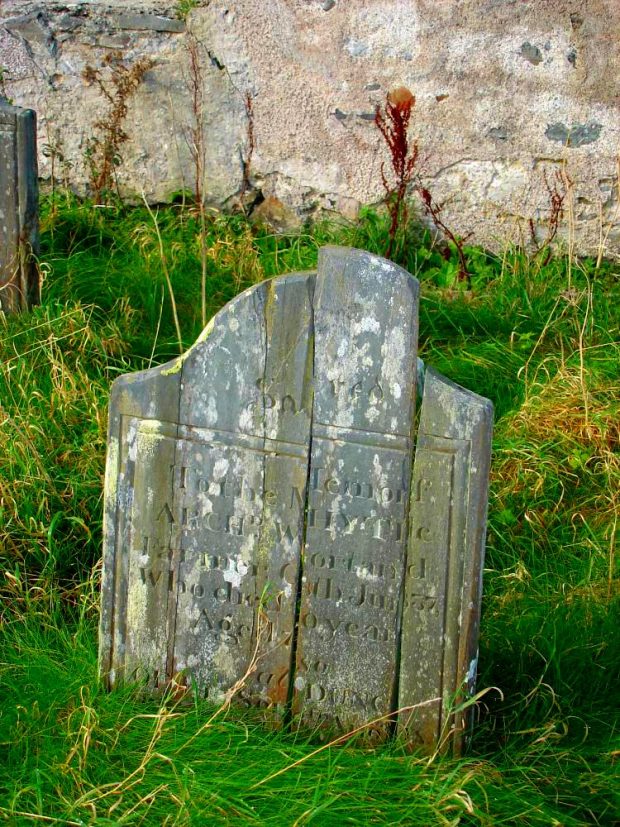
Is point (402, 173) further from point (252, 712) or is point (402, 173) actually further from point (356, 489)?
point (252, 712)

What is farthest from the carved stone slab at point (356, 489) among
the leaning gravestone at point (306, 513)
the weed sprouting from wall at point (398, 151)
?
the weed sprouting from wall at point (398, 151)

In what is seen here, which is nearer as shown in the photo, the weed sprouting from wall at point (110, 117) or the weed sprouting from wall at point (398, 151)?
the weed sprouting from wall at point (398, 151)

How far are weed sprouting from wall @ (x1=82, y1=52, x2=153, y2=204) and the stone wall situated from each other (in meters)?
0.05

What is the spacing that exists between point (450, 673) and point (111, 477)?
923 millimetres

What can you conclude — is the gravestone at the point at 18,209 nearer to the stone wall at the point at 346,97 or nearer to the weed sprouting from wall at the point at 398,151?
the stone wall at the point at 346,97

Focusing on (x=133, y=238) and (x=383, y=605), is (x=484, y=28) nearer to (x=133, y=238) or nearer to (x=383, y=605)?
(x=133, y=238)

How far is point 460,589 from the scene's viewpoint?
2428mm

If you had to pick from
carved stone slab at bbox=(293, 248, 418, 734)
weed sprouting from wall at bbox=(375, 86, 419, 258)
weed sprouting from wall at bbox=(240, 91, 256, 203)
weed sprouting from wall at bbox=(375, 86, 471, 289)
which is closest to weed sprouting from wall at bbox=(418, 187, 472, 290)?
weed sprouting from wall at bbox=(375, 86, 471, 289)

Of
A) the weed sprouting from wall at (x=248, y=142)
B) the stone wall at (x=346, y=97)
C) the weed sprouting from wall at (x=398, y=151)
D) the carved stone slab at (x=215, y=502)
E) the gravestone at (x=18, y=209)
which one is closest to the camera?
the carved stone slab at (x=215, y=502)

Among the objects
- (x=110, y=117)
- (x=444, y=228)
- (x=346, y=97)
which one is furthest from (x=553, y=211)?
(x=110, y=117)

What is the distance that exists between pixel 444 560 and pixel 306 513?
34 cm

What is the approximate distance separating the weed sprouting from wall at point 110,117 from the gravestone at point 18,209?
1118 millimetres

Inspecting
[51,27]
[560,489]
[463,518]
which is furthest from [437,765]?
[51,27]

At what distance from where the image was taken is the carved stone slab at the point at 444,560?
2.36m
